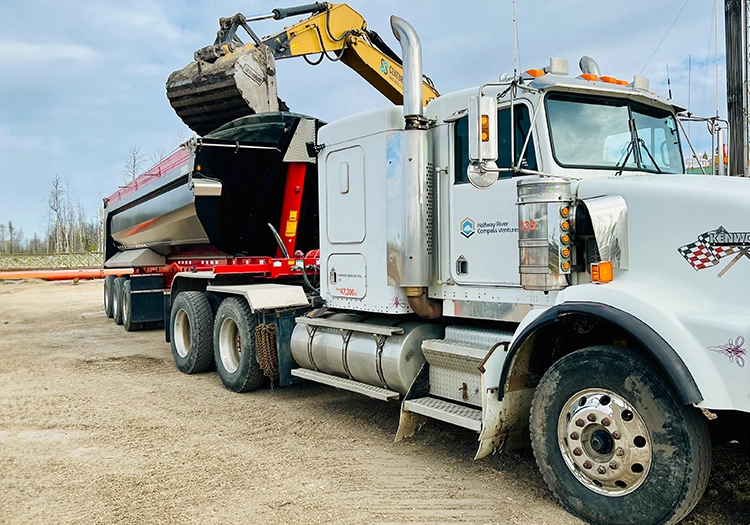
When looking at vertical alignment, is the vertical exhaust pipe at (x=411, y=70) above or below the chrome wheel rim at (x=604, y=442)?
above

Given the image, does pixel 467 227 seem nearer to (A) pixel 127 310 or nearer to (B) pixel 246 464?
(B) pixel 246 464

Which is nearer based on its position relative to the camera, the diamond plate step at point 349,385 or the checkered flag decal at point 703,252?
the checkered flag decal at point 703,252

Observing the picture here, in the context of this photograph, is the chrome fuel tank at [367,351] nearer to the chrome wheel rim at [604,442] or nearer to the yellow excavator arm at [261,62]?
the chrome wheel rim at [604,442]

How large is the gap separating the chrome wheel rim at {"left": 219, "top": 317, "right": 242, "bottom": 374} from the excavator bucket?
317 centimetres

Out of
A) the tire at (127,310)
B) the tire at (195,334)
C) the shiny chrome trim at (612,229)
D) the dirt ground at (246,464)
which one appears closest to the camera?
the shiny chrome trim at (612,229)

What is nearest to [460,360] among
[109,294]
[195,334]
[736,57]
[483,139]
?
[483,139]

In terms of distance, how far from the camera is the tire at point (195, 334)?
8.09m

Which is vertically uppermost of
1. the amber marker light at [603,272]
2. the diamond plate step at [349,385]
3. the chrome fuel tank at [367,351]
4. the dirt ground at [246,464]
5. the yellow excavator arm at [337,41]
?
the yellow excavator arm at [337,41]

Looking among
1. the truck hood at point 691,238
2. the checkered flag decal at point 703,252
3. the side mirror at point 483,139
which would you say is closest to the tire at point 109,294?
the side mirror at point 483,139

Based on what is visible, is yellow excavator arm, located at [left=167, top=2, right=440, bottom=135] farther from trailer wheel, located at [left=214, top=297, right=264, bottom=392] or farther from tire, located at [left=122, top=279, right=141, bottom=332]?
tire, located at [left=122, top=279, right=141, bottom=332]

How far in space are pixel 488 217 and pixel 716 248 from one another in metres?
1.64

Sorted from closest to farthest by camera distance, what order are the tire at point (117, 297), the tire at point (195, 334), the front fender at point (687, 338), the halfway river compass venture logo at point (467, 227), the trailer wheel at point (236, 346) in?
the front fender at point (687, 338)
the halfway river compass venture logo at point (467, 227)
the trailer wheel at point (236, 346)
the tire at point (195, 334)
the tire at point (117, 297)

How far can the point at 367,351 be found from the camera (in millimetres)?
5492

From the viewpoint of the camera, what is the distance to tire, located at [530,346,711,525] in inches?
126
